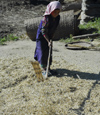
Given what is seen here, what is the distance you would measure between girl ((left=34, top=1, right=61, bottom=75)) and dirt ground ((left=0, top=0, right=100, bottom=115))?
457 millimetres

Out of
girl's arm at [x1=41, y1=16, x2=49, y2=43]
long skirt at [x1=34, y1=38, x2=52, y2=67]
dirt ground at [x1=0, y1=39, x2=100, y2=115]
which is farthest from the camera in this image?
long skirt at [x1=34, y1=38, x2=52, y2=67]

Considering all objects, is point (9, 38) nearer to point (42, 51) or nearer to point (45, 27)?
point (42, 51)

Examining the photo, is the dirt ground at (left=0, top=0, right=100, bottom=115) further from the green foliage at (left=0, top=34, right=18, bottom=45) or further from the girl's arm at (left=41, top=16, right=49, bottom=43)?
the green foliage at (left=0, top=34, right=18, bottom=45)

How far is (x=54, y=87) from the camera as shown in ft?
11.5

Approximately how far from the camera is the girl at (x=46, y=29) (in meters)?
3.40

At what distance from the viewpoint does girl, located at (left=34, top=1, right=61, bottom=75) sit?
3.40m

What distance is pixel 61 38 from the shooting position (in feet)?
24.3

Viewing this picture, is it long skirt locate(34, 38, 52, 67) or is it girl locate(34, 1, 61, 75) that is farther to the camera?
long skirt locate(34, 38, 52, 67)

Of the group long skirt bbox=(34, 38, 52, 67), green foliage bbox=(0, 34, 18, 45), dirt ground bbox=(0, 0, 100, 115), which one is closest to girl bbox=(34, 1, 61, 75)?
long skirt bbox=(34, 38, 52, 67)

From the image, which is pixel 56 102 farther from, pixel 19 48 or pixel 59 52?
pixel 19 48

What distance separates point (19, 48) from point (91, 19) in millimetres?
3947

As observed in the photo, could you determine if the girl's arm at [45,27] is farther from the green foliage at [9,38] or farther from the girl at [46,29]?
the green foliage at [9,38]

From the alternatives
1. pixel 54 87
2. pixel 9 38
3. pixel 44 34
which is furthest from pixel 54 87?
pixel 9 38

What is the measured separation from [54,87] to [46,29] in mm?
1080
